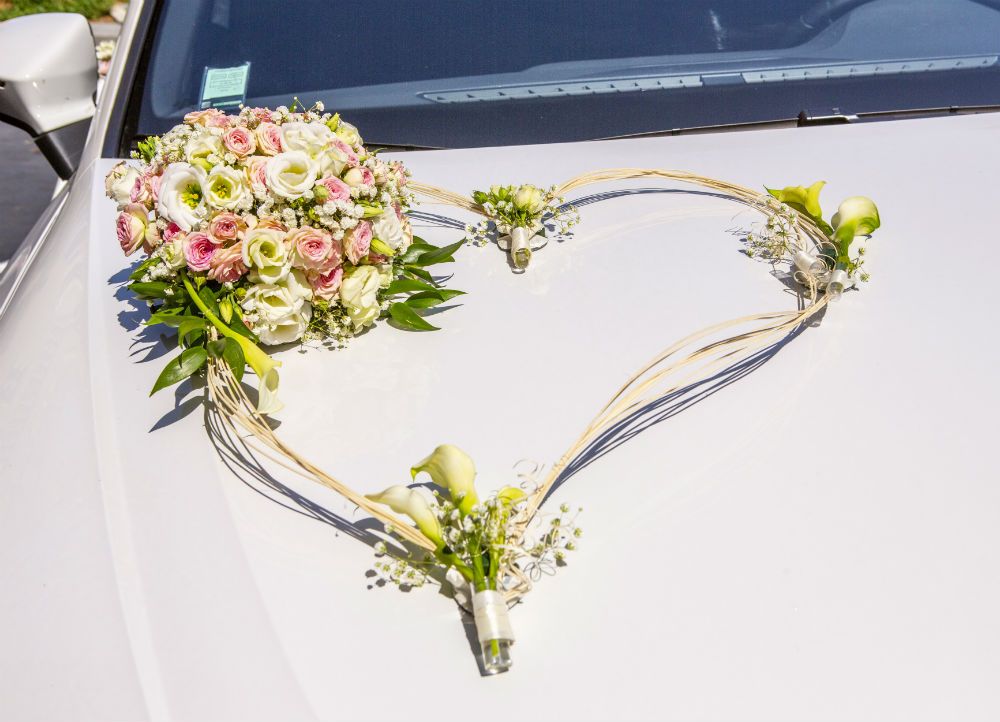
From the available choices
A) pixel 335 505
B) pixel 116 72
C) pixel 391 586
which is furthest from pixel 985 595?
pixel 116 72

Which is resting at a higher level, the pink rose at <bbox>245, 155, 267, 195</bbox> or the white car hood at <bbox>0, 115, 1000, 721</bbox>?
the pink rose at <bbox>245, 155, 267, 195</bbox>

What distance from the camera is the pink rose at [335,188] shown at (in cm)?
136

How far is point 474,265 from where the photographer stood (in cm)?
160

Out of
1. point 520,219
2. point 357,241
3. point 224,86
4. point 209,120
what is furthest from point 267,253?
point 224,86

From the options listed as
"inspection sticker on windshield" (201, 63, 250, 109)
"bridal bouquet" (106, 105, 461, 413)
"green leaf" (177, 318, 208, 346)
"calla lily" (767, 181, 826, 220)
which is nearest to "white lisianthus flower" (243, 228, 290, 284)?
Result: "bridal bouquet" (106, 105, 461, 413)

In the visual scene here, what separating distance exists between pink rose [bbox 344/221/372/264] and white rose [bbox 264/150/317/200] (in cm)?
9

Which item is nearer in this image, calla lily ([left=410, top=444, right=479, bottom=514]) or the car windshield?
calla lily ([left=410, top=444, right=479, bottom=514])

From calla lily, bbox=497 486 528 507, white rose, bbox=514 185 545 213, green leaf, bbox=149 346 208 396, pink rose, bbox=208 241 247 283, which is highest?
white rose, bbox=514 185 545 213

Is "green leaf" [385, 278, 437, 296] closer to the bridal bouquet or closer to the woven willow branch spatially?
the bridal bouquet

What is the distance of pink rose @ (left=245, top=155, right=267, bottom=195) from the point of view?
1.34m

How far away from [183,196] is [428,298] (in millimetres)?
391

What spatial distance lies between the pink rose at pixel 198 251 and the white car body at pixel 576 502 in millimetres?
191

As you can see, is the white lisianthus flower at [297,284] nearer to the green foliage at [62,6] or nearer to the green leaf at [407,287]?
the green leaf at [407,287]

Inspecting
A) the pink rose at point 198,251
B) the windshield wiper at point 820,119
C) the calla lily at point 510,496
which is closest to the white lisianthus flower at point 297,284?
the pink rose at point 198,251
